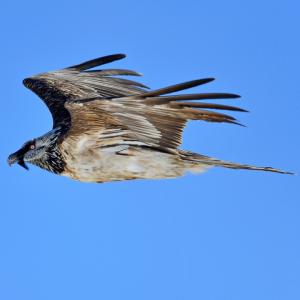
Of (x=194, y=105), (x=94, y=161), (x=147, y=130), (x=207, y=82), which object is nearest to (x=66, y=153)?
(x=94, y=161)

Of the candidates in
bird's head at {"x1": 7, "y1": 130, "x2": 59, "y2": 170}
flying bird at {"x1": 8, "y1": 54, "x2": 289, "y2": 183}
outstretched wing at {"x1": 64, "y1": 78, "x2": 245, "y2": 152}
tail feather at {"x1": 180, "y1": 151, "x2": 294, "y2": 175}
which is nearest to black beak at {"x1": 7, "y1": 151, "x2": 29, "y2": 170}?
bird's head at {"x1": 7, "y1": 130, "x2": 59, "y2": 170}

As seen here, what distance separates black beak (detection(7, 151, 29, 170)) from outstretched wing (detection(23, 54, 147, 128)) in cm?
75

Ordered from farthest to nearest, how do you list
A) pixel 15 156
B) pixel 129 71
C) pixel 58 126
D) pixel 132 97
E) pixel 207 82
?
pixel 129 71 < pixel 15 156 < pixel 58 126 < pixel 132 97 < pixel 207 82

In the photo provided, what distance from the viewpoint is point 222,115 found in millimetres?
8125

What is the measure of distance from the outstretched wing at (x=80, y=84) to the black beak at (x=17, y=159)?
0.75m

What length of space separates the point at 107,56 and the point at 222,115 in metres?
4.96

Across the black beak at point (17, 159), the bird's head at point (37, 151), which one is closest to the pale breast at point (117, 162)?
the bird's head at point (37, 151)

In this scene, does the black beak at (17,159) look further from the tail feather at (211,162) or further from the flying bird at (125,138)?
the tail feather at (211,162)

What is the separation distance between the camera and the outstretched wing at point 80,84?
12008 mm

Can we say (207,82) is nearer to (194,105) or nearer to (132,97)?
(194,105)

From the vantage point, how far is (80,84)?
12.4 m

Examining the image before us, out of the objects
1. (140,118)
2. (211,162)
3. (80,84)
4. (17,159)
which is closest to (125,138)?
(140,118)

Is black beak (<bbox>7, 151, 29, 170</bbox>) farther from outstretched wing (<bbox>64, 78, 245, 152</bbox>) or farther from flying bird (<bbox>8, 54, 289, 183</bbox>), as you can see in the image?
outstretched wing (<bbox>64, 78, 245, 152</bbox>)

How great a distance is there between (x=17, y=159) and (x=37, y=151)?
0.76 meters
